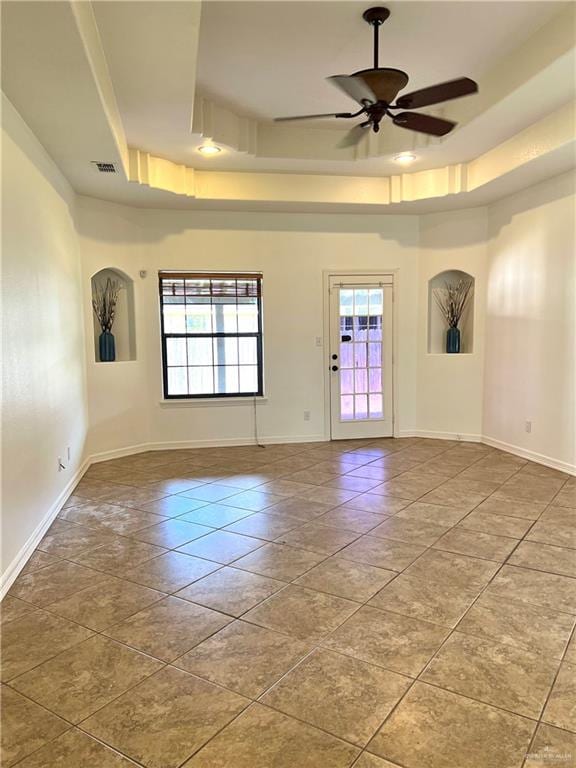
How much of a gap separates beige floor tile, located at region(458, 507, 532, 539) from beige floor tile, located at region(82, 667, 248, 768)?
7.09 feet

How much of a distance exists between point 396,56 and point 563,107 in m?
1.35

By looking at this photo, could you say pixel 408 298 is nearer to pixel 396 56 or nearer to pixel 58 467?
pixel 396 56

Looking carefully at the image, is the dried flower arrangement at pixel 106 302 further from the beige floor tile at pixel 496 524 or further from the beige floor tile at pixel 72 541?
the beige floor tile at pixel 496 524

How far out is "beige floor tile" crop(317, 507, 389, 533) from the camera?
351 cm

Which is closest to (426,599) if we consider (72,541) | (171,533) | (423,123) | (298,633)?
(298,633)

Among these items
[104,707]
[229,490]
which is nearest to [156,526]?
[229,490]

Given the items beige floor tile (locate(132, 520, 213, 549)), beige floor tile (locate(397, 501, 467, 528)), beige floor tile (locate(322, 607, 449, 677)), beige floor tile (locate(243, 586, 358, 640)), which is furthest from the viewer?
beige floor tile (locate(397, 501, 467, 528))

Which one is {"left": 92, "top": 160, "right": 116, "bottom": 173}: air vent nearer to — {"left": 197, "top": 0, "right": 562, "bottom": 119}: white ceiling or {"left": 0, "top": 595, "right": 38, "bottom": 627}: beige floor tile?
{"left": 197, "top": 0, "right": 562, "bottom": 119}: white ceiling

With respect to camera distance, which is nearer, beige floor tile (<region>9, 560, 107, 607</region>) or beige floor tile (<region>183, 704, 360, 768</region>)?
beige floor tile (<region>183, 704, 360, 768</region>)

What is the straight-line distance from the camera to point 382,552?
3094 mm

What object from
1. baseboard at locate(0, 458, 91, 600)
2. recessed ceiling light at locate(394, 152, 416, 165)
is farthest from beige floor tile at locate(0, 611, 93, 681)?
recessed ceiling light at locate(394, 152, 416, 165)

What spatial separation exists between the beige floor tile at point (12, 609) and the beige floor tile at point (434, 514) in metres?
2.38

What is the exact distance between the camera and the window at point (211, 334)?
5973 mm

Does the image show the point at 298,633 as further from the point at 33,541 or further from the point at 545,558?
the point at 33,541
